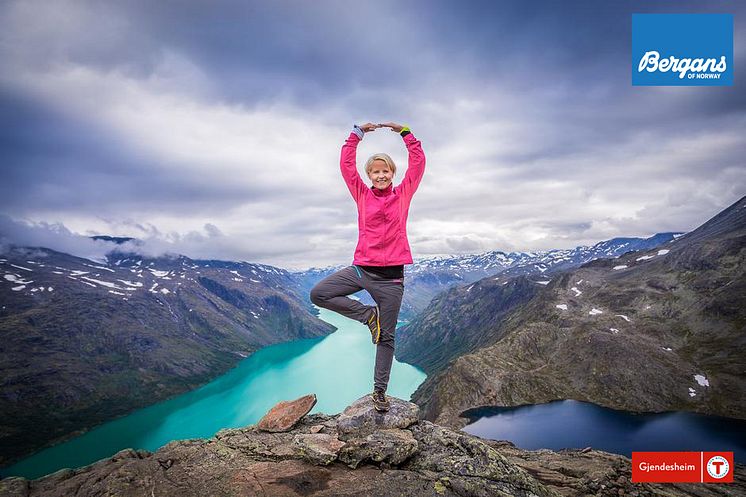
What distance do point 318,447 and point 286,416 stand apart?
11.4 ft

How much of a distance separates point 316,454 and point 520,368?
7558 inches

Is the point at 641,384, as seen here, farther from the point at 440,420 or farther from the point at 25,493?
the point at 25,493

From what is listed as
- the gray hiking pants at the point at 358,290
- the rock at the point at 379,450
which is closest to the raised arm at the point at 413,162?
the gray hiking pants at the point at 358,290

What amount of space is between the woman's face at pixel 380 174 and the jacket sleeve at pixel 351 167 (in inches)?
15.1

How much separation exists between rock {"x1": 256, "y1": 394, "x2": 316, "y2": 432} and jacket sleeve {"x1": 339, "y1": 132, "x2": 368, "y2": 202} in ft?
29.7

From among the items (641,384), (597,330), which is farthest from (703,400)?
(597,330)

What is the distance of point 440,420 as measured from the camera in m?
147

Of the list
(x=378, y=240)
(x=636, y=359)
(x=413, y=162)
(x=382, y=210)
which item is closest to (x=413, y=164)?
(x=413, y=162)

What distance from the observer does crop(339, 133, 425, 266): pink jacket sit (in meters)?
Result: 8.39

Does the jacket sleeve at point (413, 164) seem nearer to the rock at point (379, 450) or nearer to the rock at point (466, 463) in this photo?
the rock at point (379, 450)

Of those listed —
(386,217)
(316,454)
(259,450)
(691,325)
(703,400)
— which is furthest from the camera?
(691,325)

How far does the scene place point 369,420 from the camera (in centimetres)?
1090

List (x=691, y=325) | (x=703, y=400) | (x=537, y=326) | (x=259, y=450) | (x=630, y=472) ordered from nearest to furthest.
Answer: (x=259, y=450) → (x=630, y=472) → (x=703, y=400) → (x=691, y=325) → (x=537, y=326)

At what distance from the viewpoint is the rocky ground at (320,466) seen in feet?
28.2
